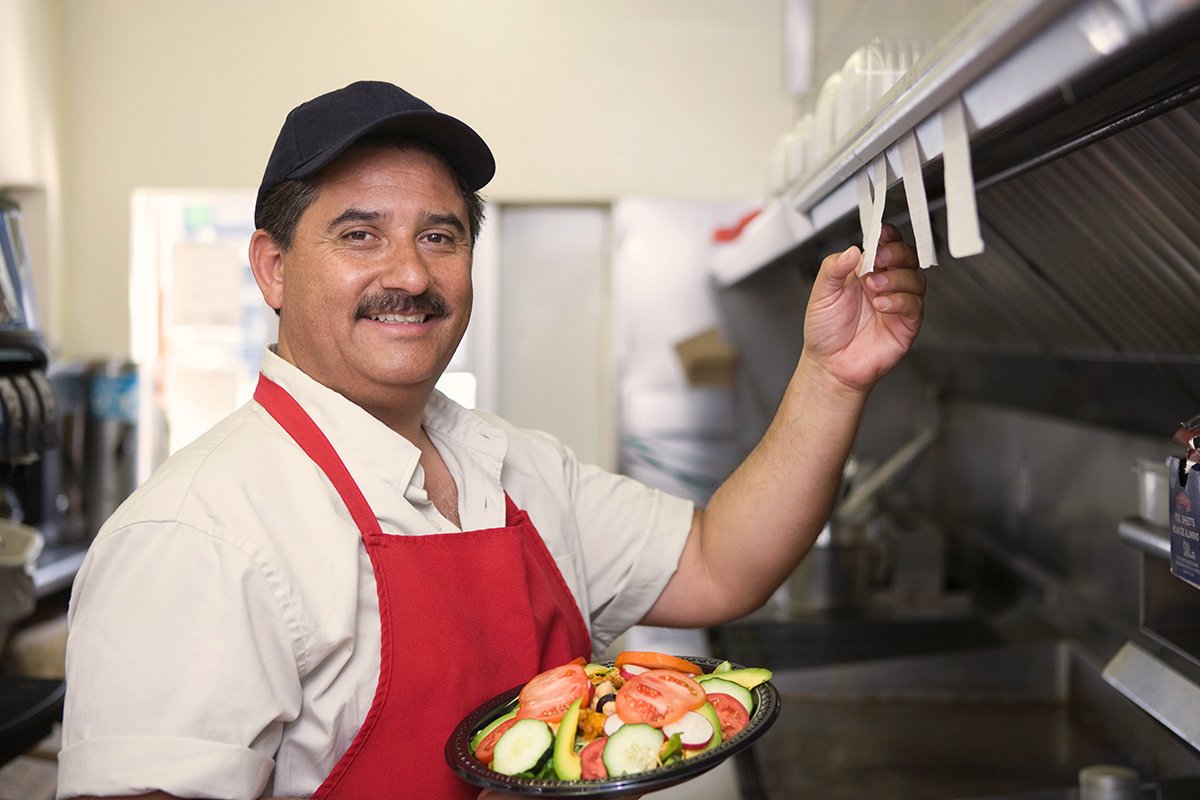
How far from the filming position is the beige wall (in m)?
3.52

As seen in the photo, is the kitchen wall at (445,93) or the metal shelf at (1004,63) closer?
the metal shelf at (1004,63)

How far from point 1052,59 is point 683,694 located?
2.24 feet

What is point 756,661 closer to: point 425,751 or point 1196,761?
point 1196,761

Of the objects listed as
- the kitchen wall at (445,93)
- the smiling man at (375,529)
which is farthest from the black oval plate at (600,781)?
the kitchen wall at (445,93)

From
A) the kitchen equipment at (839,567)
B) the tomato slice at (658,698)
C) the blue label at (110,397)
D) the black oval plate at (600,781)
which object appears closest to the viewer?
the black oval plate at (600,781)

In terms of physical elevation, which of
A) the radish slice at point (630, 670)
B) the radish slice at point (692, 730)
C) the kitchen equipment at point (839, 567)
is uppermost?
the radish slice at point (630, 670)

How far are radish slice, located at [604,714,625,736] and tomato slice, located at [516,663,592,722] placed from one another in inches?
1.3

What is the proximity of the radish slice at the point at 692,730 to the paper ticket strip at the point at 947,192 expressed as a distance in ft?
1.51

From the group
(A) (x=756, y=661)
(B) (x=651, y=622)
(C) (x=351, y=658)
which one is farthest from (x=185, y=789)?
(A) (x=756, y=661)

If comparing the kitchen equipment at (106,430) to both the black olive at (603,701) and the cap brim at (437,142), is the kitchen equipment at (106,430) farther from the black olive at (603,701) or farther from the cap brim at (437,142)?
the black olive at (603,701)

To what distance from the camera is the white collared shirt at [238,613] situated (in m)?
1.00

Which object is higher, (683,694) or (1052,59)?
(1052,59)

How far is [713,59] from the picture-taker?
3600mm

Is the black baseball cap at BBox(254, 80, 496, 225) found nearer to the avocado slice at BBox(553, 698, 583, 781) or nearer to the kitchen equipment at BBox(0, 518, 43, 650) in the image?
the avocado slice at BBox(553, 698, 583, 781)
